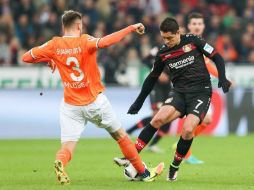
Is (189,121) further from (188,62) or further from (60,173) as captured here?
(60,173)

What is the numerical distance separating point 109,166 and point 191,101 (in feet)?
8.53

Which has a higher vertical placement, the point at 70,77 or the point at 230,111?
the point at 70,77

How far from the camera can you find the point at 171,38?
10602 mm

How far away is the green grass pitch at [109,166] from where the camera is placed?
10.0m

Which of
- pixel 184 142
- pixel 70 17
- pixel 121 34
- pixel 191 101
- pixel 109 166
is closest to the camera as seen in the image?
pixel 121 34

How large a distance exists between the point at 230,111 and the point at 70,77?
403 inches

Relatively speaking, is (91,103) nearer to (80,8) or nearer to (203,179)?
(203,179)

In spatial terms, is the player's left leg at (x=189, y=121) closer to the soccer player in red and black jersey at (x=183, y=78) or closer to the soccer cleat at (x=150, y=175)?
the soccer player in red and black jersey at (x=183, y=78)

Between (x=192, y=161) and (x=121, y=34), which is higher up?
(x=121, y=34)

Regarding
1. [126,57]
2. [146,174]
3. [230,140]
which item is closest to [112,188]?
[146,174]

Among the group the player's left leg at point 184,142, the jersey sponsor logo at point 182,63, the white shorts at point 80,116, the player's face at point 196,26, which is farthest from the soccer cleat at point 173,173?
the player's face at point 196,26

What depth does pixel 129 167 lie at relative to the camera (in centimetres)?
1055

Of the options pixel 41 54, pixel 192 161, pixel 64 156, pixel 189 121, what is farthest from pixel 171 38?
pixel 192 161

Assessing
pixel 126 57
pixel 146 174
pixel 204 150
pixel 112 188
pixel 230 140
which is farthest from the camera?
pixel 126 57
